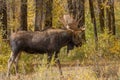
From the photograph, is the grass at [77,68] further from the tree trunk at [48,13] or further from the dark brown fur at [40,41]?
the tree trunk at [48,13]

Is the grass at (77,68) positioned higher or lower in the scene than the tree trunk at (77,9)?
lower

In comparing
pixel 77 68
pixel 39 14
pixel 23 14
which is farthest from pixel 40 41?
pixel 39 14

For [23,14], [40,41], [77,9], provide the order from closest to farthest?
[40,41], [23,14], [77,9]

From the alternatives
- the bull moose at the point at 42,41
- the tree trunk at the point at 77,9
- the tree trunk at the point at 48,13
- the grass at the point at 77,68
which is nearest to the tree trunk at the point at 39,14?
the tree trunk at the point at 48,13

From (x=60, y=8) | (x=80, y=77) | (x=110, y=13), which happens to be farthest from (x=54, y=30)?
(x=110, y=13)

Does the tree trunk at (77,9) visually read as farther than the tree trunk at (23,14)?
Yes

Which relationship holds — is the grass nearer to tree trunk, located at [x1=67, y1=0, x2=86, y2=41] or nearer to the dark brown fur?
the dark brown fur

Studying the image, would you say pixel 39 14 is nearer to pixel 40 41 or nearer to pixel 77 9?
pixel 77 9

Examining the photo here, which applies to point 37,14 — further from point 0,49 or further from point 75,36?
point 75,36

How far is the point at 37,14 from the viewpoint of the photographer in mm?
26203

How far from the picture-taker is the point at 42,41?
1638 centimetres

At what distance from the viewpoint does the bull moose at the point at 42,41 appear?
16.0 m

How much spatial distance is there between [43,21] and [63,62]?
4349 mm

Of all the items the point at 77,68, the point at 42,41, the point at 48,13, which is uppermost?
the point at 48,13
